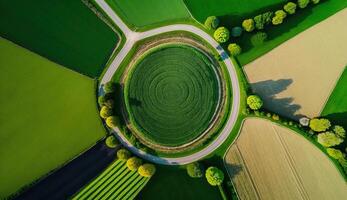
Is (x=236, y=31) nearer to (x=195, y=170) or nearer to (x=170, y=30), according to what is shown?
(x=170, y=30)

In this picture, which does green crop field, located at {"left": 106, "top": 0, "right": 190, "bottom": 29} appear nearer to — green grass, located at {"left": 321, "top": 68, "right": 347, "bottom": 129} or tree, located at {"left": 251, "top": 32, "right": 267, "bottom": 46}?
tree, located at {"left": 251, "top": 32, "right": 267, "bottom": 46}

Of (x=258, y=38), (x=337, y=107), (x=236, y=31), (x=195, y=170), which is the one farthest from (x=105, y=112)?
(x=337, y=107)

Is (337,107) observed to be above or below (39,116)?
below

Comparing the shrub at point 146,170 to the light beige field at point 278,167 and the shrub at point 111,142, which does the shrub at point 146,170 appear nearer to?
the shrub at point 111,142

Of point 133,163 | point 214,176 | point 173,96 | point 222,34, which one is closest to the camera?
point 214,176

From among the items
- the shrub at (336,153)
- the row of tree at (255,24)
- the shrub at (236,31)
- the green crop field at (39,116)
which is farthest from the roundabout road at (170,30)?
the shrub at (336,153)

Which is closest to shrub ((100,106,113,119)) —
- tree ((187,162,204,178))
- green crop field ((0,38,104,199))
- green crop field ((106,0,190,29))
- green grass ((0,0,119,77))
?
green crop field ((0,38,104,199))

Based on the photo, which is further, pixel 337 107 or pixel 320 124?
pixel 337 107

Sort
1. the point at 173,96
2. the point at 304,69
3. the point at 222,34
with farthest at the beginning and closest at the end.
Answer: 1. the point at 304,69
2. the point at 173,96
3. the point at 222,34
